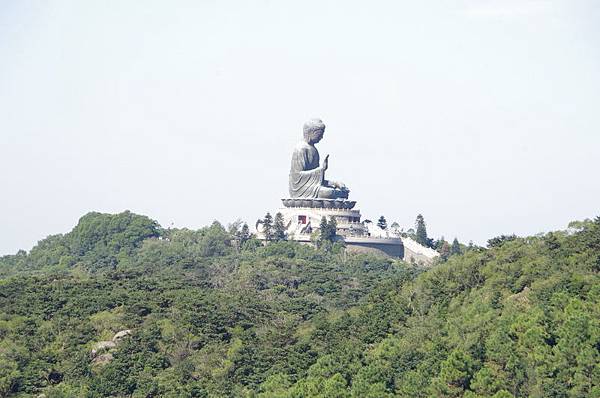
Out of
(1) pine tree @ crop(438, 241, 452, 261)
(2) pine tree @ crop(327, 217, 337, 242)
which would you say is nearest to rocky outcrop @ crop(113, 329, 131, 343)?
(2) pine tree @ crop(327, 217, 337, 242)

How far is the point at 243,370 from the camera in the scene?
50.5 meters

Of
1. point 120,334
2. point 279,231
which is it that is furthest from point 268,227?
point 120,334

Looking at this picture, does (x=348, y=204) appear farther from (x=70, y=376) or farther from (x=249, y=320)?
(x=70, y=376)

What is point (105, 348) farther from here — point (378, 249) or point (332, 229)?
point (378, 249)

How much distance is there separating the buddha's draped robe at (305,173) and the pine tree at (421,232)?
5.19 m

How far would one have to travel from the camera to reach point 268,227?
3066 inches

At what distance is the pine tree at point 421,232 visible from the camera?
80.1m

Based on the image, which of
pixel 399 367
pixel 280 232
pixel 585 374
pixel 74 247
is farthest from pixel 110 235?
pixel 585 374

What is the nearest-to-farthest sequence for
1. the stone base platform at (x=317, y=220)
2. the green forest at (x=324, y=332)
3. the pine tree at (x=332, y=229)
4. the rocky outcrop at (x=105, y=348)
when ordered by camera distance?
the green forest at (x=324, y=332)
the rocky outcrop at (x=105, y=348)
the pine tree at (x=332, y=229)
the stone base platform at (x=317, y=220)

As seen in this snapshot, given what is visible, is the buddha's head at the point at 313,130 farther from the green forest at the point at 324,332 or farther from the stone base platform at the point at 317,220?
the green forest at the point at 324,332

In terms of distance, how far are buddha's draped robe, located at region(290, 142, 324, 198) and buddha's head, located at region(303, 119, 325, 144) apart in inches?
14.5

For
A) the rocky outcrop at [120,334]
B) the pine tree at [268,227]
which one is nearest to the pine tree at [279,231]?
the pine tree at [268,227]

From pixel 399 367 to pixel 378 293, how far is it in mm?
9730

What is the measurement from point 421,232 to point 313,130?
7314 mm
